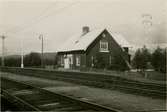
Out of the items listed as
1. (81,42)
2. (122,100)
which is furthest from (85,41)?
(122,100)

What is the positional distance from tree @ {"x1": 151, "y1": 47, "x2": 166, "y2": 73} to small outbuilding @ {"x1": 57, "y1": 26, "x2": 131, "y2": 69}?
1257 centimetres

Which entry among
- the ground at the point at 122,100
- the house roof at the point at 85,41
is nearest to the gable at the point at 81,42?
the house roof at the point at 85,41

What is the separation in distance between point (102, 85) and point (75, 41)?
31.9 meters

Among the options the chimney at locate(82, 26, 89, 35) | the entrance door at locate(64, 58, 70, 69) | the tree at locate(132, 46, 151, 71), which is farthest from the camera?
the chimney at locate(82, 26, 89, 35)

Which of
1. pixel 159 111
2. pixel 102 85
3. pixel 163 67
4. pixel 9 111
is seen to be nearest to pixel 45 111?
pixel 9 111

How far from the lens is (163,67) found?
26.0 m

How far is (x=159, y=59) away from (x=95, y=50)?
18.0m

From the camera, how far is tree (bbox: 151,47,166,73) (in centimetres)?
2620

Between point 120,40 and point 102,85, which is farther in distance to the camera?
point 120,40

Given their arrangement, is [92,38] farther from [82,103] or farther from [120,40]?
[82,103]

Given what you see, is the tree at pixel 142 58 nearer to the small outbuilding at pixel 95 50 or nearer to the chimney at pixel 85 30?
the small outbuilding at pixel 95 50

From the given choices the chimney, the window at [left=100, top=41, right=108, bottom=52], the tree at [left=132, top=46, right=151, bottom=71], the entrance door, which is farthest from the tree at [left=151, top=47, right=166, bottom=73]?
the chimney

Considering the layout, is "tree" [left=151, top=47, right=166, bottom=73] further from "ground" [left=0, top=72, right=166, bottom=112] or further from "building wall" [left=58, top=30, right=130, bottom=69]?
"building wall" [left=58, top=30, right=130, bottom=69]

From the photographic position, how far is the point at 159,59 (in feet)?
89.9
